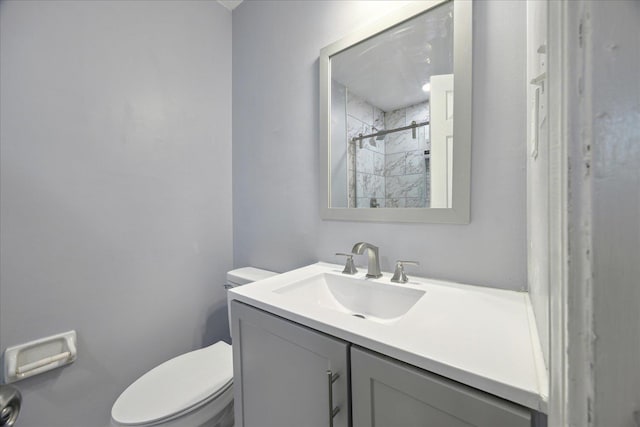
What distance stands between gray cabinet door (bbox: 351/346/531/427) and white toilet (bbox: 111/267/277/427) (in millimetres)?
686

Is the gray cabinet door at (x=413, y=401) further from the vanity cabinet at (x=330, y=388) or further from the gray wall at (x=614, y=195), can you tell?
the gray wall at (x=614, y=195)

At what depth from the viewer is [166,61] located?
1.34 meters

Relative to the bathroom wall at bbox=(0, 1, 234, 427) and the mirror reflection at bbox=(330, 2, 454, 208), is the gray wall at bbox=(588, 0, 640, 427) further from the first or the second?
the bathroom wall at bbox=(0, 1, 234, 427)

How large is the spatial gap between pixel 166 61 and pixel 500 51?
4.94 ft

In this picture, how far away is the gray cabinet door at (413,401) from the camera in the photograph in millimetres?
403

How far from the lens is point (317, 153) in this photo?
1234mm

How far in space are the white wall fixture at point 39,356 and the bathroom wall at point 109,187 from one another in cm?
4

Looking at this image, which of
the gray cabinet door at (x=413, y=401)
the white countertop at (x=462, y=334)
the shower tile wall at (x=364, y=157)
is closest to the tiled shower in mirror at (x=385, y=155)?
the shower tile wall at (x=364, y=157)

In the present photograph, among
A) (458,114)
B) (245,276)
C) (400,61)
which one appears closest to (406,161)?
(458,114)

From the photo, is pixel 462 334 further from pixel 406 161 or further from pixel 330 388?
pixel 406 161

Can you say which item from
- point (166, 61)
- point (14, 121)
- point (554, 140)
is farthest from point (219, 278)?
point (554, 140)

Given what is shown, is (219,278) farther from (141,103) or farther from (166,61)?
(166,61)

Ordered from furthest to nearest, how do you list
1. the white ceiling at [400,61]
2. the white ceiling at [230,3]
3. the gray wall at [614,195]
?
the white ceiling at [230,3] → the white ceiling at [400,61] → the gray wall at [614,195]

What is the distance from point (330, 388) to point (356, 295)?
1.39ft
